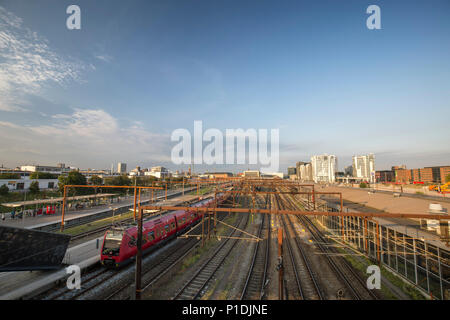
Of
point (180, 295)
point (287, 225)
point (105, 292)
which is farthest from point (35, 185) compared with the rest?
point (287, 225)

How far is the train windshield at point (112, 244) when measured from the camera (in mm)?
11562

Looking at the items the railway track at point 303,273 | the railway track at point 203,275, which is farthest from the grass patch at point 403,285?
the railway track at point 203,275

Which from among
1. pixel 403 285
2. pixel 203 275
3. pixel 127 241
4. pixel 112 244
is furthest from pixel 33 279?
pixel 403 285

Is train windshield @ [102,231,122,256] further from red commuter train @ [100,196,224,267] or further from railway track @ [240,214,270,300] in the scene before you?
railway track @ [240,214,270,300]

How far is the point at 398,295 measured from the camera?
31.3 feet

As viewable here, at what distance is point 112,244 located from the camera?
11656 millimetres

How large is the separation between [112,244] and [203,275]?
19.2 ft

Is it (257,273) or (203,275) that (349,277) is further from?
(203,275)

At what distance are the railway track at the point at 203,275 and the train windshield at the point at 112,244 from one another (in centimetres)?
470

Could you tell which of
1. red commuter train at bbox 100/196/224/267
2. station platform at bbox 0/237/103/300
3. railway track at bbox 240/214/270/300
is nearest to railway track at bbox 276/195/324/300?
railway track at bbox 240/214/270/300

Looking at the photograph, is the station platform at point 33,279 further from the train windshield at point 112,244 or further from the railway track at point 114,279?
the train windshield at point 112,244
